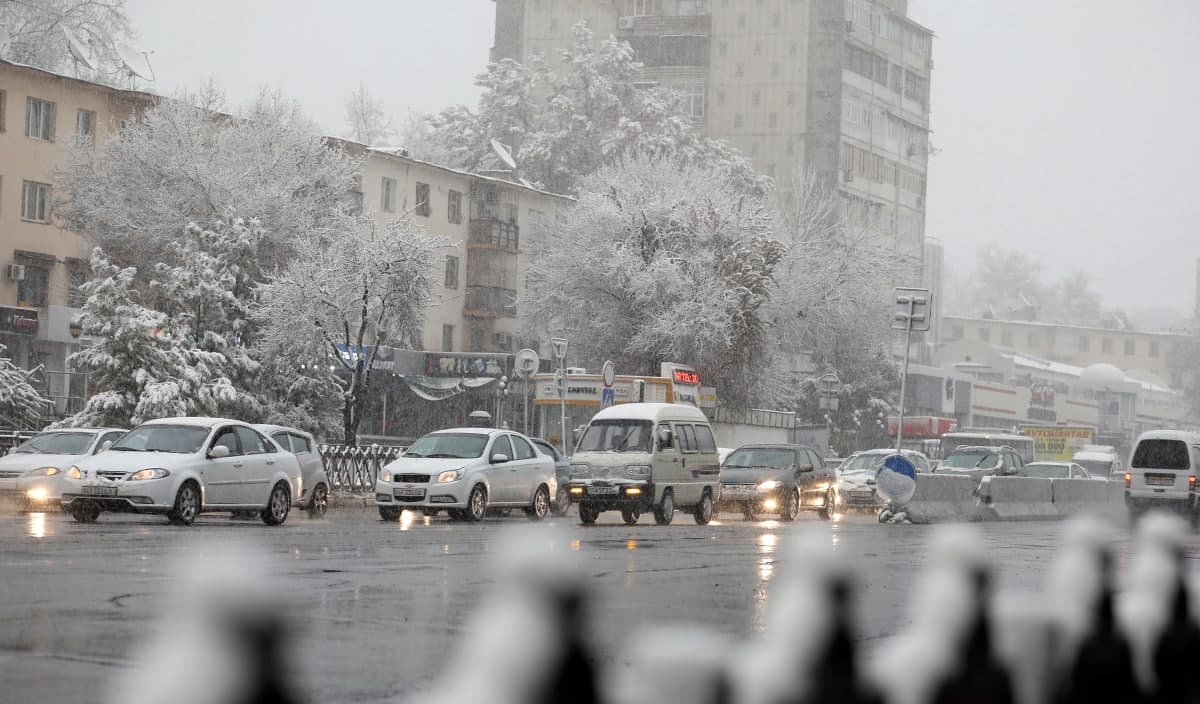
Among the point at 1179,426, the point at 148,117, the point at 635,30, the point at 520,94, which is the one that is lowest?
the point at 1179,426

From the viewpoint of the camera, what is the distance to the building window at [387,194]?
67688 millimetres

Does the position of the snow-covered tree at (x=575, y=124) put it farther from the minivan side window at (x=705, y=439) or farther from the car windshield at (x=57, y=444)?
the car windshield at (x=57, y=444)

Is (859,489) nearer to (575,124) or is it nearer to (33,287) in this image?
(33,287)

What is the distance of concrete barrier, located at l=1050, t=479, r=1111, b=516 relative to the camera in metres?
40.4

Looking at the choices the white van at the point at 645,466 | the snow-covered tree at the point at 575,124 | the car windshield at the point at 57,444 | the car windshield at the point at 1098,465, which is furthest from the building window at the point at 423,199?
the car windshield at the point at 57,444

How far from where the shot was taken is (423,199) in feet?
231

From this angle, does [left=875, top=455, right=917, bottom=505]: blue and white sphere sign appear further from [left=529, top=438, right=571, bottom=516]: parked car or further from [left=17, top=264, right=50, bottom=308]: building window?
[left=17, top=264, right=50, bottom=308]: building window

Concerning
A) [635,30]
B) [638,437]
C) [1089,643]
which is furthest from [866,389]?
[1089,643]

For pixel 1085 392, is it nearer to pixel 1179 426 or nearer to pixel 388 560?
pixel 1179 426

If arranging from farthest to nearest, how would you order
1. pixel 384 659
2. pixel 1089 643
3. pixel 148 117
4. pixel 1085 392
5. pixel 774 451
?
pixel 1085 392, pixel 148 117, pixel 774 451, pixel 384 659, pixel 1089 643

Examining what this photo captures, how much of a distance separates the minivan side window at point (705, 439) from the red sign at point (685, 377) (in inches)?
679

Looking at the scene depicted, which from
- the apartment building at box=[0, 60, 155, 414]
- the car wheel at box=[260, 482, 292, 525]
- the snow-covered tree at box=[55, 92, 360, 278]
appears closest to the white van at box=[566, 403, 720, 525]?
the car wheel at box=[260, 482, 292, 525]

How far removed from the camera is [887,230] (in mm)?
107938

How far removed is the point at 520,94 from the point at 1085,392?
6618cm
